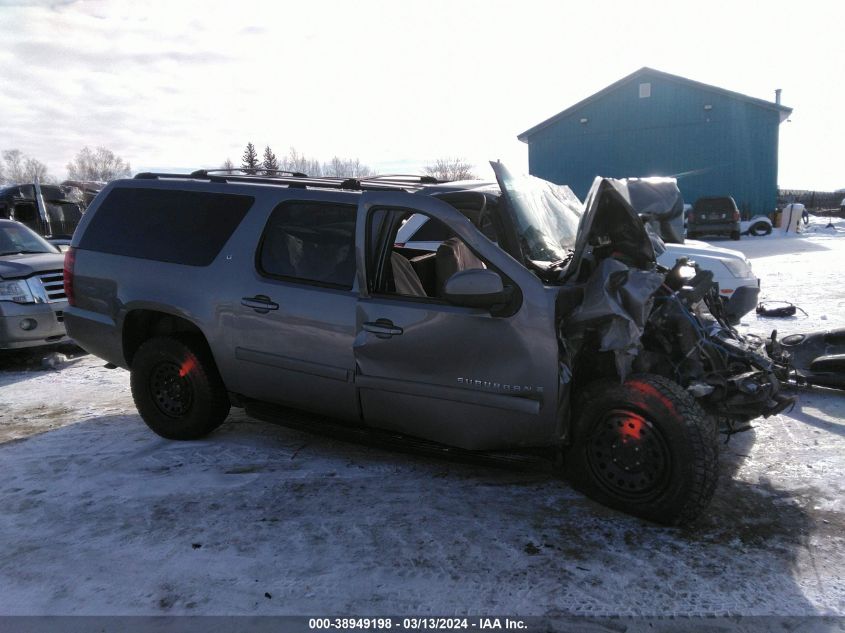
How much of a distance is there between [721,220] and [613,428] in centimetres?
2092

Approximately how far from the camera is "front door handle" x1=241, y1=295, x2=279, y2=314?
14.1 feet

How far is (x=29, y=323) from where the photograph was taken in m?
7.34

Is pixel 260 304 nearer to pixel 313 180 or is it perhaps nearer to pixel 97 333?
pixel 313 180

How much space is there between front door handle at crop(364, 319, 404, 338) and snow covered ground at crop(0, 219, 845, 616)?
0.97 m

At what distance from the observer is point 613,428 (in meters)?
3.57

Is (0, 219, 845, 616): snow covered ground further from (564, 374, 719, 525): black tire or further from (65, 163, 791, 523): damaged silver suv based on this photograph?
(65, 163, 791, 523): damaged silver suv

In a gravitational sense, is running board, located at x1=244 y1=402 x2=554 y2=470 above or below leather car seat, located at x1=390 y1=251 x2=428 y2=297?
below

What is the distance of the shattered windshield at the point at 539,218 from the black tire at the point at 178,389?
245cm

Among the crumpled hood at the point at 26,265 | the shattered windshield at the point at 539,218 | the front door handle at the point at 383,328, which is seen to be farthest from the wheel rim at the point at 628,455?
the crumpled hood at the point at 26,265

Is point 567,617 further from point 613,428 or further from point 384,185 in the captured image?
point 384,185

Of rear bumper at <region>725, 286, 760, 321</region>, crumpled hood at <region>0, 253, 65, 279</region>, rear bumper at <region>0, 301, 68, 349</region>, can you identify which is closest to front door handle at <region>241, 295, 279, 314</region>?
rear bumper at <region>725, 286, 760, 321</region>

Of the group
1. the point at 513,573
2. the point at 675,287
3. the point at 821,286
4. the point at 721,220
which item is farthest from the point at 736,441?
the point at 721,220

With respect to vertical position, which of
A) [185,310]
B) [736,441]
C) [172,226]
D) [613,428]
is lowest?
[736,441]

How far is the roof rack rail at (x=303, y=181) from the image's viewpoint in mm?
4430
